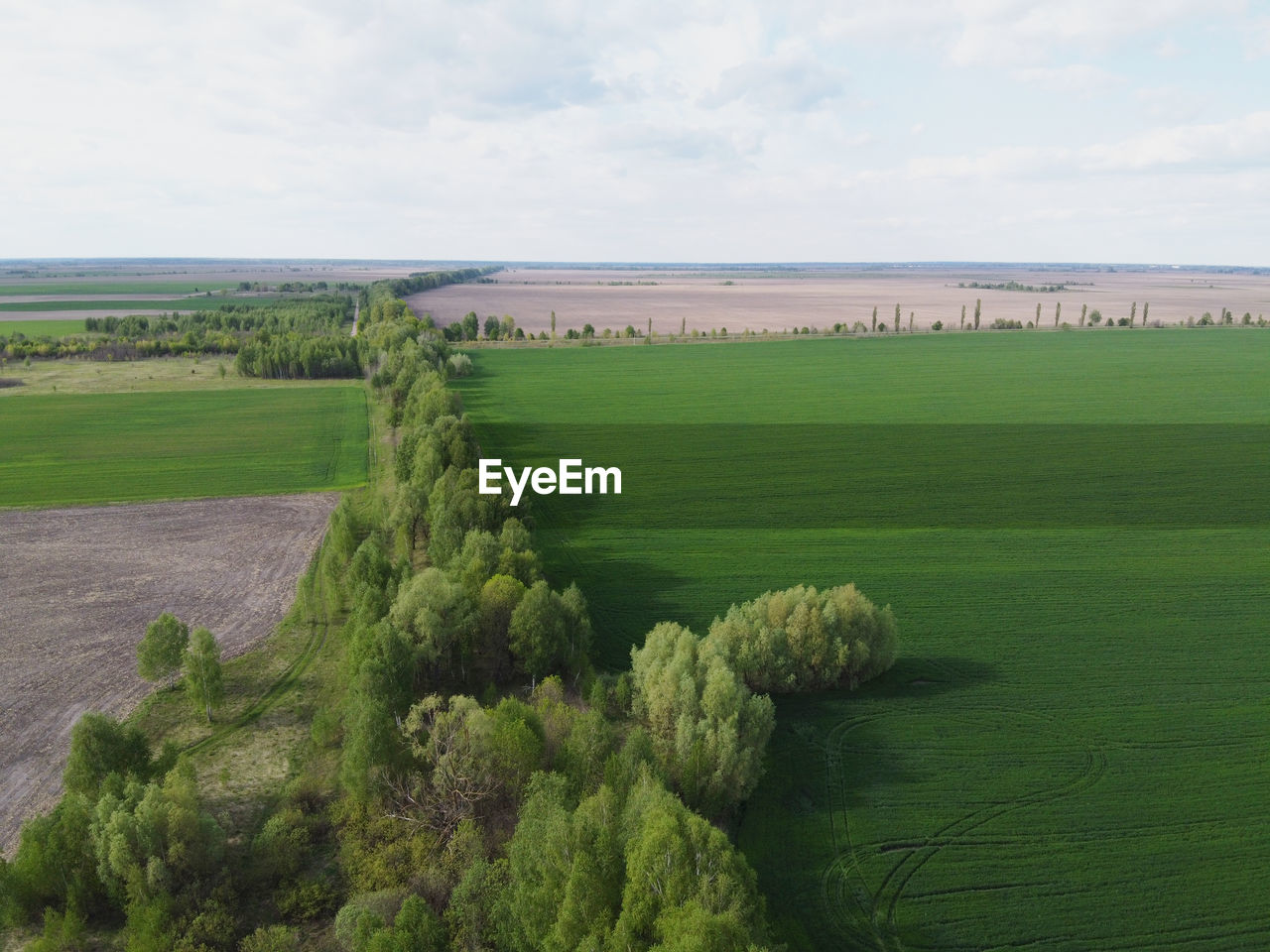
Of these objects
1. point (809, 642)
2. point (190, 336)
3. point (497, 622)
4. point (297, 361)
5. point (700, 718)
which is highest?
point (190, 336)

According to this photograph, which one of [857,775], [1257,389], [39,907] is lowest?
[39,907]

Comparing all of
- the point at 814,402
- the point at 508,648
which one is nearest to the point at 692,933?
the point at 508,648

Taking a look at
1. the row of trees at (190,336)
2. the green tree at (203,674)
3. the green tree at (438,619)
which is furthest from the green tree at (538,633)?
the row of trees at (190,336)

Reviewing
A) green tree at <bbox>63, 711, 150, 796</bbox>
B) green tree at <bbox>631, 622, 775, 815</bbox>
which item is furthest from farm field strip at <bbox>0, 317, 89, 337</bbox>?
green tree at <bbox>631, 622, 775, 815</bbox>

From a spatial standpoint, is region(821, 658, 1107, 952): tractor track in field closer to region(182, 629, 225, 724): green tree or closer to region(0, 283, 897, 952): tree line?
region(0, 283, 897, 952): tree line

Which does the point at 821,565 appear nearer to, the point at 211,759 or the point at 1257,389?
the point at 211,759

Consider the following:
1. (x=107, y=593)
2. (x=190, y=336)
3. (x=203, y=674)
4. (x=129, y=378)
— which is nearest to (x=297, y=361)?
(x=129, y=378)

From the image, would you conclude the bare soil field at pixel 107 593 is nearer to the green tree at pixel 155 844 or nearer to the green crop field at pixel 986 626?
the green tree at pixel 155 844

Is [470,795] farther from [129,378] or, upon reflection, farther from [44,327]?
[44,327]
